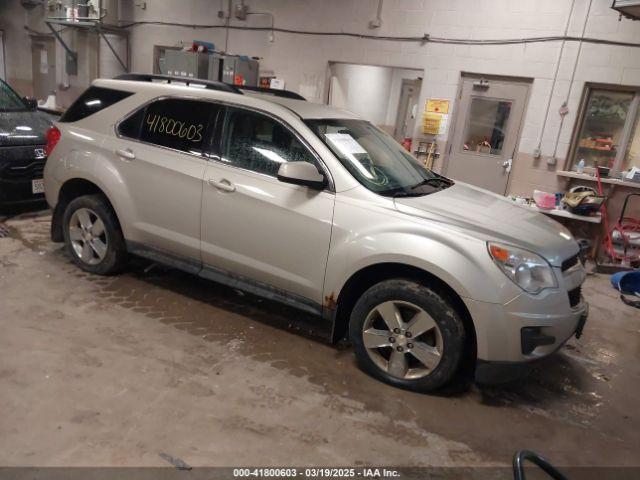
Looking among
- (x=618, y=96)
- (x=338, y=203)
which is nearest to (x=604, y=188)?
(x=618, y=96)

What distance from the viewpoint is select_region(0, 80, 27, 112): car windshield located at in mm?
5969

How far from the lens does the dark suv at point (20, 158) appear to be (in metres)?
5.26

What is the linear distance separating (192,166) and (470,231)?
1.99 metres

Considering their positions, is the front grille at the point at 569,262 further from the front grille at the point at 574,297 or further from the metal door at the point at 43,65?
the metal door at the point at 43,65

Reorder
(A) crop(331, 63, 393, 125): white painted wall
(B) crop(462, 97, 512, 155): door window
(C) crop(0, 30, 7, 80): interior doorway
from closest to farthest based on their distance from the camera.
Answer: (B) crop(462, 97, 512, 155): door window
(A) crop(331, 63, 393, 125): white painted wall
(C) crop(0, 30, 7, 80): interior doorway

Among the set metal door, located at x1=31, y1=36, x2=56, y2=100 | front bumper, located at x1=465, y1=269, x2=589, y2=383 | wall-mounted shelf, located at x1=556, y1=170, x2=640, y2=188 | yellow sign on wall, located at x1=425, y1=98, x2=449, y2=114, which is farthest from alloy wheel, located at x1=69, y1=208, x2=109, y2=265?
metal door, located at x1=31, y1=36, x2=56, y2=100

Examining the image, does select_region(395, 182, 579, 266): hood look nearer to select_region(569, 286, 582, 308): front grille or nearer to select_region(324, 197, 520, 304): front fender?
select_region(324, 197, 520, 304): front fender

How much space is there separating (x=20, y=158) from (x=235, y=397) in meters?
4.10

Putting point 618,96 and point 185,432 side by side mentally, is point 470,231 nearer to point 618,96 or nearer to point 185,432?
point 185,432

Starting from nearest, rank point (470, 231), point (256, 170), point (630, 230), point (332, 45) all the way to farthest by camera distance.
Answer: point (470, 231) → point (256, 170) → point (630, 230) → point (332, 45)

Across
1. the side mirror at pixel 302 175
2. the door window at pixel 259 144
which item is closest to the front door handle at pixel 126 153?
the door window at pixel 259 144

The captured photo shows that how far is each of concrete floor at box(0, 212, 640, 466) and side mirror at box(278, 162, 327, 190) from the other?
117cm

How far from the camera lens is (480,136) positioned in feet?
23.6

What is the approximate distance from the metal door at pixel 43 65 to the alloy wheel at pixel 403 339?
35.8ft
